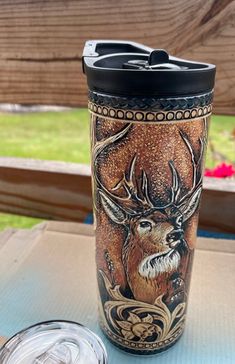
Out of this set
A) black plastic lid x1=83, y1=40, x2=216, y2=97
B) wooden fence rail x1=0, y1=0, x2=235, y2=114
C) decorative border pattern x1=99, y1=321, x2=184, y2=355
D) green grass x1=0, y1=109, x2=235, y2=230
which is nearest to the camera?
black plastic lid x1=83, y1=40, x2=216, y2=97

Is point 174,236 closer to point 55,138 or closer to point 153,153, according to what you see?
point 153,153

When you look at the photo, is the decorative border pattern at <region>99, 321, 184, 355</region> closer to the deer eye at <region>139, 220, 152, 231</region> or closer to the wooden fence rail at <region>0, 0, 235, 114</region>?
the deer eye at <region>139, 220, 152, 231</region>

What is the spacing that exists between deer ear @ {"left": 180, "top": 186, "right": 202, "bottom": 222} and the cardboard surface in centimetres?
14

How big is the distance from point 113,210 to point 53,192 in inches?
Result: 12.4

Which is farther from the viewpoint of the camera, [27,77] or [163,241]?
[27,77]

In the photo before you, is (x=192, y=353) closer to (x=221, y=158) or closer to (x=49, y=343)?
(x=49, y=343)

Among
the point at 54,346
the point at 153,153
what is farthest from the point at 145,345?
the point at 153,153

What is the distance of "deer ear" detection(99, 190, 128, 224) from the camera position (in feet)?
1.18

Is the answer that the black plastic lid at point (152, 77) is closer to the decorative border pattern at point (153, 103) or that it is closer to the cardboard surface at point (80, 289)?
the decorative border pattern at point (153, 103)

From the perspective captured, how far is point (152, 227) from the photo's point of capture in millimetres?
357

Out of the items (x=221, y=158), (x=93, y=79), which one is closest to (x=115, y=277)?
(x=93, y=79)

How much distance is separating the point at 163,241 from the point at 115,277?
64 mm

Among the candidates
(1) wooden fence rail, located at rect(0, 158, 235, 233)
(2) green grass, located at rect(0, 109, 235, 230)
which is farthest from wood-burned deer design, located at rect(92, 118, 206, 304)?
(2) green grass, located at rect(0, 109, 235, 230)

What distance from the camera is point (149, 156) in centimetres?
33
